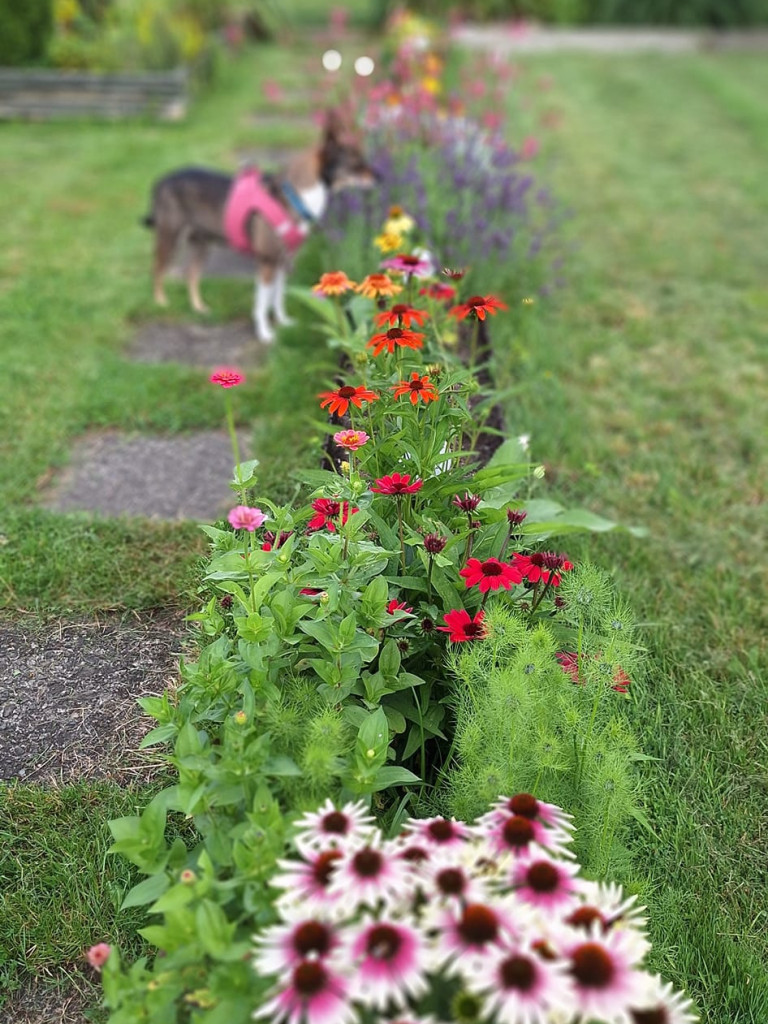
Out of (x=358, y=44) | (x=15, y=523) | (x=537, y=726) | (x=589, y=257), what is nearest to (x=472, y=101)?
(x=589, y=257)

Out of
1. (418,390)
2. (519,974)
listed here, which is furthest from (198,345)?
(519,974)

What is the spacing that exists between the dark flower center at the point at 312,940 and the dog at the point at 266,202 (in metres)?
3.72

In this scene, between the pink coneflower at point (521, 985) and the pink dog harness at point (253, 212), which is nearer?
the pink coneflower at point (521, 985)

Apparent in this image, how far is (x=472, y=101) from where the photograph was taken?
785cm

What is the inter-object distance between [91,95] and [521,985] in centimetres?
969

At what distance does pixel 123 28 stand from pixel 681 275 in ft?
22.8

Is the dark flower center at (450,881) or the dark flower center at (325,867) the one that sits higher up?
the dark flower center at (450,881)

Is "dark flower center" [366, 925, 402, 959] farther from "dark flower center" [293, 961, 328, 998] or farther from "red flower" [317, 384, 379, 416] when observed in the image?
"red flower" [317, 384, 379, 416]

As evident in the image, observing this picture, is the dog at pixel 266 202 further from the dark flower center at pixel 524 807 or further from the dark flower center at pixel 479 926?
the dark flower center at pixel 479 926

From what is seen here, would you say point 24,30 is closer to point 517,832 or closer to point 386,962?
point 517,832

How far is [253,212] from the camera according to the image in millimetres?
4465

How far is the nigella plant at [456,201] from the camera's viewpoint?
15.1 feet

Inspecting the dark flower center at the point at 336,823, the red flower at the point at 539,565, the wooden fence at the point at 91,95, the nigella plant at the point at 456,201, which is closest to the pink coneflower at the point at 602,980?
the dark flower center at the point at 336,823

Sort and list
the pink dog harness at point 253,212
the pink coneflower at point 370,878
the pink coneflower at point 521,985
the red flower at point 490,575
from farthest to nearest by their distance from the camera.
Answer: the pink dog harness at point 253,212, the red flower at point 490,575, the pink coneflower at point 370,878, the pink coneflower at point 521,985
